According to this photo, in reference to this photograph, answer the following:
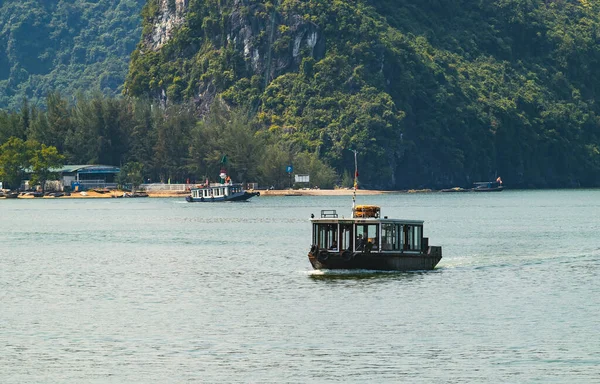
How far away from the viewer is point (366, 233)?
78.6m

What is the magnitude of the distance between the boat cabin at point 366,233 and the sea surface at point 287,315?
6.11 feet

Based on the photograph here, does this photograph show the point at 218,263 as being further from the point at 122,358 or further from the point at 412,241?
the point at 122,358

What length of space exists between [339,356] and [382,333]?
5.74 metres

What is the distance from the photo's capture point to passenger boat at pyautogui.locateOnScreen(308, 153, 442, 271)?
3034 inches

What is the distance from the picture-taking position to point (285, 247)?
107438mm

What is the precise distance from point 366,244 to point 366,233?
136cm

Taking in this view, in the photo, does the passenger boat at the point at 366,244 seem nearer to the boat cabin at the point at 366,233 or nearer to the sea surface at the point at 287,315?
the boat cabin at the point at 366,233

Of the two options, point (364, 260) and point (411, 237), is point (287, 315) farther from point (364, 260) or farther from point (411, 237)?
point (411, 237)

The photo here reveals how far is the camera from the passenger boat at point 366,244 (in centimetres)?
7706

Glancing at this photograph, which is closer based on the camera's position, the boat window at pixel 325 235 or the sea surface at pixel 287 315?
the sea surface at pixel 287 315

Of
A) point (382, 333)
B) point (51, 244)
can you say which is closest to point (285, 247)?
point (51, 244)

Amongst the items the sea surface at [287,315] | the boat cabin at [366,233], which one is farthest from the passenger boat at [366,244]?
the sea surface at [287,315]

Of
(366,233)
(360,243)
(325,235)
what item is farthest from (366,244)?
(325,235)

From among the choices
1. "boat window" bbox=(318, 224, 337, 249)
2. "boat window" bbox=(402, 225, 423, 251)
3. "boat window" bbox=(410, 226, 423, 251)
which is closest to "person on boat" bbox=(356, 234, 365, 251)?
"boat window" bbox=(318, 224, 337, 249)
